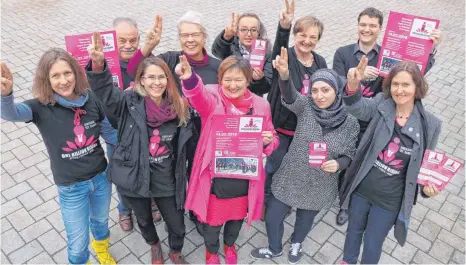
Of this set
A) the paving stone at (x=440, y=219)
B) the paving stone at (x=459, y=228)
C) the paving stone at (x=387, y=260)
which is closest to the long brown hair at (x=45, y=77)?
the paving stone at (x=387, y=260)

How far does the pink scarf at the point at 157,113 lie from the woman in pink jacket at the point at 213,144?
0.22 m

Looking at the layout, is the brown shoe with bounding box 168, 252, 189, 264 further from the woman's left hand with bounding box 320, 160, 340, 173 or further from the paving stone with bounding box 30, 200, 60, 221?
the woman's left hand with bounding box 320, 160, 340, 173

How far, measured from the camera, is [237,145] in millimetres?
3094

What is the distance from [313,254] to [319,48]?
20.3 ft

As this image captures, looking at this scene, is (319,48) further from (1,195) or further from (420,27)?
(1,195)

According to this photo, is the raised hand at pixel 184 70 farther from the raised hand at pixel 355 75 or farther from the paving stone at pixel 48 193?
the paving stone at pixel 48 193

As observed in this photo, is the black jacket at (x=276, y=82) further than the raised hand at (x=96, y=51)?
Yes

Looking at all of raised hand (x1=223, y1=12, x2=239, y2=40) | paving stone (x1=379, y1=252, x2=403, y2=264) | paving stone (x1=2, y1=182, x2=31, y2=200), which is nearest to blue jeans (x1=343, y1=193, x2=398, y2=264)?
paving stone (x1=379, y1=252, x2=403, y2=264)

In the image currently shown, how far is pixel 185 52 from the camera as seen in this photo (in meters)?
3.60

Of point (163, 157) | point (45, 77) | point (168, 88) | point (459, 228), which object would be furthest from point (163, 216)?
point (459, 228)

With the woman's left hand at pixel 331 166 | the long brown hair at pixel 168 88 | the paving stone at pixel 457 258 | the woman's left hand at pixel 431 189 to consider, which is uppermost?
the long brown hair at pixel 168 88

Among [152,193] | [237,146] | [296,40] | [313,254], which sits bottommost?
[313,254]

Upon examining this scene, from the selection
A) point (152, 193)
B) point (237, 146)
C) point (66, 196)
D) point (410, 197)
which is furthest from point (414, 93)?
point (66, 196)

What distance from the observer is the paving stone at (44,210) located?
4398 millimetres
